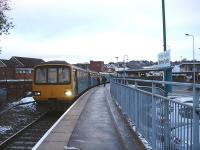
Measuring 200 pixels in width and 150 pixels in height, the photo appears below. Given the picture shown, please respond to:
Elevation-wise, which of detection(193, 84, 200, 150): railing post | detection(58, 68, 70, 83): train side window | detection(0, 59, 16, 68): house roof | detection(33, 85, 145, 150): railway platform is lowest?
detection(33, 85, 145, 150): railway platform

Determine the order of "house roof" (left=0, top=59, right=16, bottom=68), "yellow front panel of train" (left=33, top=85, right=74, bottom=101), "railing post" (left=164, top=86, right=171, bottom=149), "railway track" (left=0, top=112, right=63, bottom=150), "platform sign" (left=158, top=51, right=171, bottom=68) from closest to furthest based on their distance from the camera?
"railing post" (left=164, top=86, right=171, bottom=149) → "railway track" (left=0, top=112, right=63, bottom=150) → "platform sign" (left=158, top=51, right=171, bottom=68) → "yellow front panel of train" (left=33, top=85, right=74, bottom=101) → "house roof" (left=0, top=59, right=16, bottom=68)

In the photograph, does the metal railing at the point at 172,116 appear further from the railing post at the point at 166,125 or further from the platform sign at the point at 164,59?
the platform sign at the point at 164,59

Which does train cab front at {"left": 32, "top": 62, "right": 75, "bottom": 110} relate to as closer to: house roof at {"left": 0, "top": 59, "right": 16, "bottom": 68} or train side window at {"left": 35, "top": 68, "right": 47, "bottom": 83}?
train side window at {"left": 35, "top": 68, "right": 47, "bottom": 83}

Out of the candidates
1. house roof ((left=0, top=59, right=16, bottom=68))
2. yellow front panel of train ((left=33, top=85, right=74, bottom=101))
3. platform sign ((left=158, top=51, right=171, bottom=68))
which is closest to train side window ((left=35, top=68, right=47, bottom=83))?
yellow front panel of train ((left=33, top=85, right=74, bottom=101))

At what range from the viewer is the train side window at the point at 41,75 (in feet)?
75.0

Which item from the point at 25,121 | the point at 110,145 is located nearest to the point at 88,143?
the point at 110,145

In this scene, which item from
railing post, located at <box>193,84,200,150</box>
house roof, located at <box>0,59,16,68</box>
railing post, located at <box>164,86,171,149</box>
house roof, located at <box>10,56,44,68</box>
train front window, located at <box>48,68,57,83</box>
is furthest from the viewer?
house roof, located at <box>10,56,44,68</box>

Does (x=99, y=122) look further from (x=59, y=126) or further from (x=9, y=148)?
(x=9, y=148)

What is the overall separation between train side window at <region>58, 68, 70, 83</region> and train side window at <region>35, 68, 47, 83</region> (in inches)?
30.6

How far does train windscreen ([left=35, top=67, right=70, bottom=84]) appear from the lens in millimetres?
22847

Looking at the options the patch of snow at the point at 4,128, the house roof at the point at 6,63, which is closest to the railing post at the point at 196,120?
the patch of snow at the point at 4,128

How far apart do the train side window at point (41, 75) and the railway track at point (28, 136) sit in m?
2.00

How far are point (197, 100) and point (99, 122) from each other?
1002 cm

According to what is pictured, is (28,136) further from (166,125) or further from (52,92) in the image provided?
(166,125)
